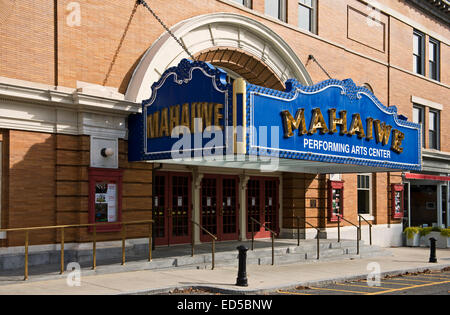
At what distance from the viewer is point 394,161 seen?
59.9ft

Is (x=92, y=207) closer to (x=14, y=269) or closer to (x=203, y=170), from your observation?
(x=14, y=269)

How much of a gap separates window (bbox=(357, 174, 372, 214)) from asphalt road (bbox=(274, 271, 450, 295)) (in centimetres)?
964

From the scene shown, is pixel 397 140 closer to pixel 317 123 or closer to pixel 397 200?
pixel 317 123

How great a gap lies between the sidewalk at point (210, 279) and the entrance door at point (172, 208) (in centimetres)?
341

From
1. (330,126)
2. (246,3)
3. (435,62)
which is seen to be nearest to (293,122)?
(330,126)

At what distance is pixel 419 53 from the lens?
29.0 metres

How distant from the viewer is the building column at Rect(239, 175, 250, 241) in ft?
65.5

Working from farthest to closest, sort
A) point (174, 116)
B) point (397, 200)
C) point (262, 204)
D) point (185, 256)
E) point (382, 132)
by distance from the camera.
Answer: point (397, 200) < point (262, 204) < point (382, 132) < point (185, 256) < point (174, 116)

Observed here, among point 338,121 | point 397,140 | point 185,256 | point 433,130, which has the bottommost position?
point 185,256

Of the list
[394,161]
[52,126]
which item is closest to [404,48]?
[394,161]

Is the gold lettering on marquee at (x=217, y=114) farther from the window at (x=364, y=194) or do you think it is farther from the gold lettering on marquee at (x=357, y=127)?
the window at (x=364, y=194)

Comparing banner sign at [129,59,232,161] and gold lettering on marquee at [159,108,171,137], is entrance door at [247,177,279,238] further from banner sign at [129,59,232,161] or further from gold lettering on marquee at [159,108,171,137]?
gold lettering on marquee at [159,108,171,137]

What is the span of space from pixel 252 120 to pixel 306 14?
10.8m

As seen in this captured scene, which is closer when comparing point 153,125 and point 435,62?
point 153,125
